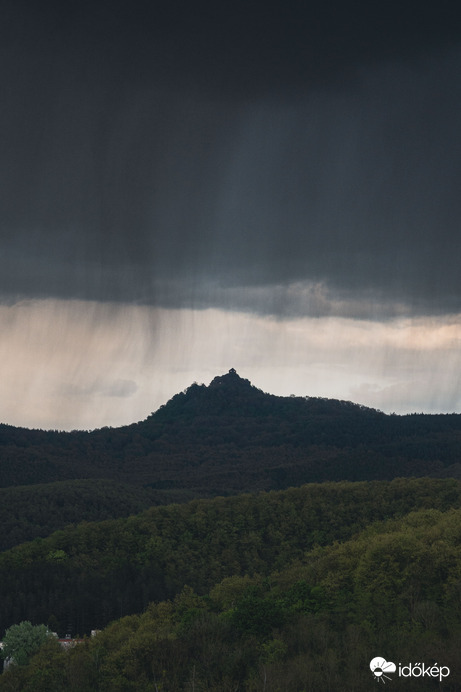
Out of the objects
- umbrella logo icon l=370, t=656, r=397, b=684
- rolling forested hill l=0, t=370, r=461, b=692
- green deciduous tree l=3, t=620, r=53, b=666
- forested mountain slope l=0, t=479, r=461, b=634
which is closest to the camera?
umbrella logo icon l=370, t=656, r=397, b=684

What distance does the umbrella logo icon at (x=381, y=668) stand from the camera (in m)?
63.7

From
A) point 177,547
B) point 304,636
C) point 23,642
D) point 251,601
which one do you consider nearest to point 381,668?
point 304,636

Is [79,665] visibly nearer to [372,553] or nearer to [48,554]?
[372,553]

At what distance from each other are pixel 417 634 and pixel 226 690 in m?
17.3

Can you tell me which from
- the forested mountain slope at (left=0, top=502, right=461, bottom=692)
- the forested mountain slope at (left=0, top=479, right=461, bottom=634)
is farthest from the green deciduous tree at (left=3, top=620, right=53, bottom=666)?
the forested mountain slope at (left=0, top=479, right=461, bottom=634)

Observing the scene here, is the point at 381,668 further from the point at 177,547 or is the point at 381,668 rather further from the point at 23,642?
the point at 177,547

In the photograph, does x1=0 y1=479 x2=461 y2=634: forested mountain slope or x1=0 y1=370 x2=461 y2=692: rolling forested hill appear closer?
x1=0 y1=370 x2=461 y2=692: rolling forested hill

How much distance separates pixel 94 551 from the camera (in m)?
159

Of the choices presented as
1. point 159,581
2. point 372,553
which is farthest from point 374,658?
point 159,581

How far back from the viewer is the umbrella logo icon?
209ft

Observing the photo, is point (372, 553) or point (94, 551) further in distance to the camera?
point (94, 551)

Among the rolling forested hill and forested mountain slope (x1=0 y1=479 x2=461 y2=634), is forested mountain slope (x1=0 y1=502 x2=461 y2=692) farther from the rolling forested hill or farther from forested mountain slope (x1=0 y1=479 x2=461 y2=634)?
forested mountain slope (x1=0 y1=479 x2=461 y2=634)

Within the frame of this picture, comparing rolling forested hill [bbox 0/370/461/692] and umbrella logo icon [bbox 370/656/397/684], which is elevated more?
rolling forested hill [bbox 0/370/461/692]

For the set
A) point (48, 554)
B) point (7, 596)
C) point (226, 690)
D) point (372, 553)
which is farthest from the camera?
point (48, 554)
